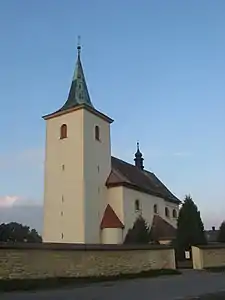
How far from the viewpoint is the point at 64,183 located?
41312mm

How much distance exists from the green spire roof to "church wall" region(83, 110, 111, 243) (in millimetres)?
2284

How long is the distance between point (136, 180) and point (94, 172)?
7.62 meters

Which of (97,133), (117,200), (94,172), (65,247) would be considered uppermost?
(97,133)

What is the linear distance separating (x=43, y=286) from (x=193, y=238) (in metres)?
17.4

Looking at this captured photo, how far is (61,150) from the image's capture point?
42.6 metres

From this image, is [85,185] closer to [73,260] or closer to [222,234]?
[222,234]

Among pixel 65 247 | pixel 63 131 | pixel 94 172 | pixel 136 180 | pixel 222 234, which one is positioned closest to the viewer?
pixel 65 247

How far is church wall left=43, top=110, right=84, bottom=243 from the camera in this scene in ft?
129

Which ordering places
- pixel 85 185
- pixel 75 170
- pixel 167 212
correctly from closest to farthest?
pixel 85 185
pixel 75 170
pixel 167 212

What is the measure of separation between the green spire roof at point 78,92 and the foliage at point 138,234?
43.2ft

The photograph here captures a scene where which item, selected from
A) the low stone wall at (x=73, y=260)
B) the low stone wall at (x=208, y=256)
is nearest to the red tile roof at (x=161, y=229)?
the low stone wall at (x=208, y=256)

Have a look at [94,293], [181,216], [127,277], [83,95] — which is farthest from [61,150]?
[94,293]

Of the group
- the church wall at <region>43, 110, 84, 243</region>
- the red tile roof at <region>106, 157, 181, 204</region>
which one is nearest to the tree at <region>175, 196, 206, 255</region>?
the church wall at <region>43, 110, 84, 243</region>

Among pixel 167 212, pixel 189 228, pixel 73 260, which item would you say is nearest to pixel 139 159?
pixel 167 212
